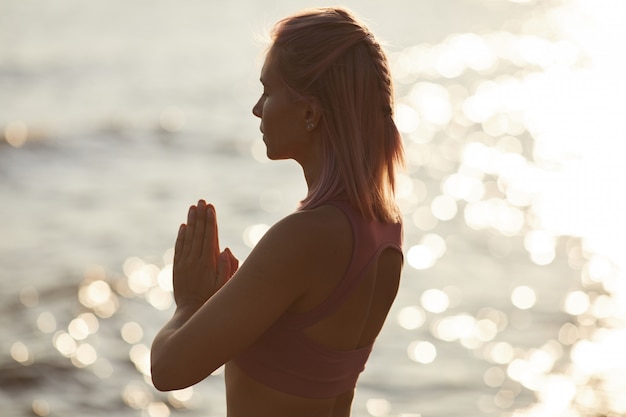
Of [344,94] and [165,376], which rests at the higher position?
[344,94]

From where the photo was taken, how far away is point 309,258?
8.25ft

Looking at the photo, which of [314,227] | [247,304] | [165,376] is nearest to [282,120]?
[314,227]

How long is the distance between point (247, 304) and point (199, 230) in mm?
342

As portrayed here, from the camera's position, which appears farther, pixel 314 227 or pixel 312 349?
pixel 312 349

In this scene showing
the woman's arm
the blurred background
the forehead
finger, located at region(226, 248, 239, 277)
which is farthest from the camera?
the blurred background

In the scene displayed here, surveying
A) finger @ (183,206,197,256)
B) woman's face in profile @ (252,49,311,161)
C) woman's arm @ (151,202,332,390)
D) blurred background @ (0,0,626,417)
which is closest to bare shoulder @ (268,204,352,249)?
woman's arm @ (151,202,332,390)

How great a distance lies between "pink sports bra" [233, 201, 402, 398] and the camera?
2605mm

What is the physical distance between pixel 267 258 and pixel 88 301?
745 centimetres

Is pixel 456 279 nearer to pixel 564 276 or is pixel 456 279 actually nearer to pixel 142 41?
pixel 564 276

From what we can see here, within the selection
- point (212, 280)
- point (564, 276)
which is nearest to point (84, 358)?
point (564, 276)

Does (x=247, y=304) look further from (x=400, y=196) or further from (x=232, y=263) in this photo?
(x=400, y=196)

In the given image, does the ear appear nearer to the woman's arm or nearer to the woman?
the woman

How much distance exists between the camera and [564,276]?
10.3 meters

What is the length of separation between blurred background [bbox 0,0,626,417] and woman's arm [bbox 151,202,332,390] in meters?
0.59
